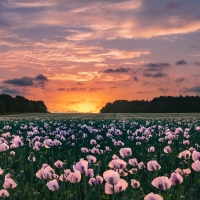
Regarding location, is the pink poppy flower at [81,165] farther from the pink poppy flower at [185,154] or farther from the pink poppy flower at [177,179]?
the pink poppy flower at [185,154]

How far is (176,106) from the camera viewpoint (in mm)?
134125

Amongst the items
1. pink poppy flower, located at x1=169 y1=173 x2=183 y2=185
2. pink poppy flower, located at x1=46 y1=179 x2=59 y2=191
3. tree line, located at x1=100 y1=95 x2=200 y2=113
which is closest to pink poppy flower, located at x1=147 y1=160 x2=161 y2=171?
pink poppy flower, located at x1=169 y1=173 x2=183 y2=185

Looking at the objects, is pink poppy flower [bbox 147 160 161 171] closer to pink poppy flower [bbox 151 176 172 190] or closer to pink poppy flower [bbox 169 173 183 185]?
pink poppy flower [bbox 169 173 183 185]

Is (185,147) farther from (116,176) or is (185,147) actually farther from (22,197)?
(116,176)

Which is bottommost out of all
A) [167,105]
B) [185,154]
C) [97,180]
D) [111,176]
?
[97,180]

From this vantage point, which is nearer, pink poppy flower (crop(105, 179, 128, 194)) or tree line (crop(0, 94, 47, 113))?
pink poppy flower (crop(105, 179, 128, 194))

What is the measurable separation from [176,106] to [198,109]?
14804 mm

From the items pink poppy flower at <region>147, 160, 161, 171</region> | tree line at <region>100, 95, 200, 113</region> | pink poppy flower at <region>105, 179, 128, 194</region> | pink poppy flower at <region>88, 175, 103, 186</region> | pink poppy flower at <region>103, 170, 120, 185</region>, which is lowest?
pink poppy flower at <region>88, 175, 103, 186</region>

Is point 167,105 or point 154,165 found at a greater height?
point 167,105

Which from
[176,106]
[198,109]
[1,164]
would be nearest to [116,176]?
[1,164]

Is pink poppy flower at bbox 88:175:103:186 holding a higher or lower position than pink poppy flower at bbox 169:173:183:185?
lower

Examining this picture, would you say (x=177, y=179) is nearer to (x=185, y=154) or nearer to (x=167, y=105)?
(x=185, y=154)

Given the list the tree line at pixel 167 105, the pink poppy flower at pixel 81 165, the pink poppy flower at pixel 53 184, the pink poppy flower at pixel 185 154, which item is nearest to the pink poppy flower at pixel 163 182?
the pink poppy flower at pixel 81 165

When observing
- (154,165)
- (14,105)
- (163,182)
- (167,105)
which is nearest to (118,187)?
(163,182)
